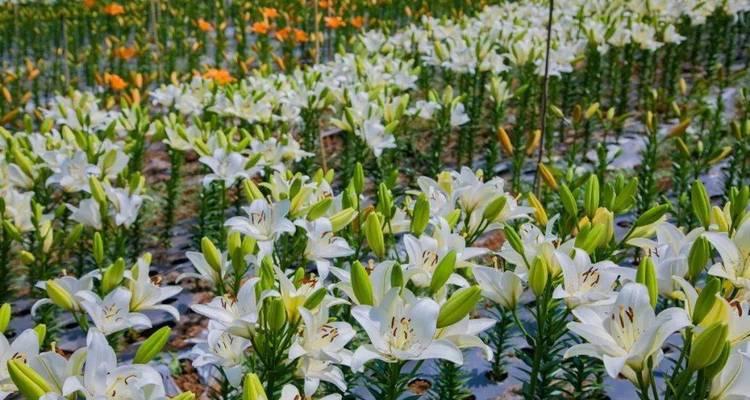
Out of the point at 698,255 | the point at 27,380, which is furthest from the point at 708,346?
the point at 27,380

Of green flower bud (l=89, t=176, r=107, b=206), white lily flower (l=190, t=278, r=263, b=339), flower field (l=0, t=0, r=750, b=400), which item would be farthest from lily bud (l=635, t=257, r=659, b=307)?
green flower bud (l=89, t=176, r=107, b=206)

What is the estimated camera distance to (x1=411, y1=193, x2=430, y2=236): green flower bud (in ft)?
5.46

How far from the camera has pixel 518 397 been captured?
2010 mm

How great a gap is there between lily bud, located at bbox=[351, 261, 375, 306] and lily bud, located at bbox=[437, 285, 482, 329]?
13cm

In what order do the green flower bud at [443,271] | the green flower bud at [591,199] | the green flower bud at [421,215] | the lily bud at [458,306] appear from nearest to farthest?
the lily bud at [458,306] → the green flower bud at [443,271] → the green flower bud at [421,215] → the green flower bud at [591,199]

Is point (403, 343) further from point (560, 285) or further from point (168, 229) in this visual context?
point (168, 229)

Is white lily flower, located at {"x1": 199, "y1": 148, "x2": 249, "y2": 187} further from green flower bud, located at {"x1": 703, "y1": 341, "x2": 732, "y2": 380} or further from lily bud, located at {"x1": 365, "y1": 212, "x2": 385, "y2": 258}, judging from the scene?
green flower bud, located at {"x1": 703, "y1": 341, "x2": 732, "y2": 380}

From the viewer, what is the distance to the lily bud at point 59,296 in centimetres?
161

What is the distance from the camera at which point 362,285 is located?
134cm

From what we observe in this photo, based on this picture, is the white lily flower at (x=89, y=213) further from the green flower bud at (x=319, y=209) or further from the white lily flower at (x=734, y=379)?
the white lily flower at (x=734, y=379)

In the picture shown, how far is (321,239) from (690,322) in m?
0.86

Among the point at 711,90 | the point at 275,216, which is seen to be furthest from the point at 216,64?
the point at 275,216

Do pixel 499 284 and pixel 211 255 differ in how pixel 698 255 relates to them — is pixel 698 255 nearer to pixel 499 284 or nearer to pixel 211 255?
pixel 499 284

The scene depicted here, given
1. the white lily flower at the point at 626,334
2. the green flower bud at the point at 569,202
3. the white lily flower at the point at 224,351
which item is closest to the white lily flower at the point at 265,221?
the white lily flower at the point at 224,351
